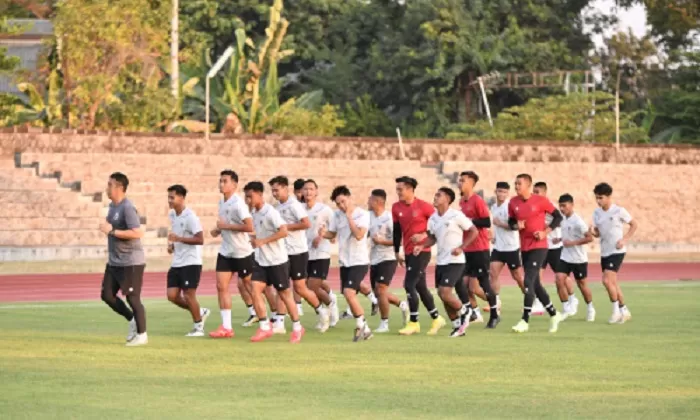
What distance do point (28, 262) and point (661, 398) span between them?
2600 cm

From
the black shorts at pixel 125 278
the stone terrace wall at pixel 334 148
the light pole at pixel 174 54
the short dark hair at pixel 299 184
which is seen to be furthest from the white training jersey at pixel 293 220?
the light pole at pixel 174 54

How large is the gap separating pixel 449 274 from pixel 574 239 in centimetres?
394

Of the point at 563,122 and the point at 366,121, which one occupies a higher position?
the point at 366,121

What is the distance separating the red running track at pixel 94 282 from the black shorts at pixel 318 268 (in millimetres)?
7279

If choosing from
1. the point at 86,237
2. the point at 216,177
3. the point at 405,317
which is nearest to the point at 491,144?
the point at 216,177

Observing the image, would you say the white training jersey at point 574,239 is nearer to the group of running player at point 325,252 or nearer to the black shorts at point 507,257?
the black shorts at point 507,257

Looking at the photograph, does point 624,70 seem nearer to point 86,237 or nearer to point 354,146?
point 354,146

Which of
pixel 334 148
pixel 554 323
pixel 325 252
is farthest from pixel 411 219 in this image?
pixel 334 148

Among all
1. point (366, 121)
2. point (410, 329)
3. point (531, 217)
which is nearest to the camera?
point (410, 329)

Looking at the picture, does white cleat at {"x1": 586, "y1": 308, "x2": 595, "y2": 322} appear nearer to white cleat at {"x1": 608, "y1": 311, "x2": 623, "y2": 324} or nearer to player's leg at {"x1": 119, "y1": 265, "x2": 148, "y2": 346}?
white cleat at {"x1": 608, "y1": 311, "x2": 623, "y2": 324}

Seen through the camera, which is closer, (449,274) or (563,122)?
(449,274)

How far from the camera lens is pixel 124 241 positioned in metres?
18.6

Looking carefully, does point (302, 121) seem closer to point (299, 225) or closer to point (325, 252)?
point (325, 252)

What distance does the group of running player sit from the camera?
1895cm
